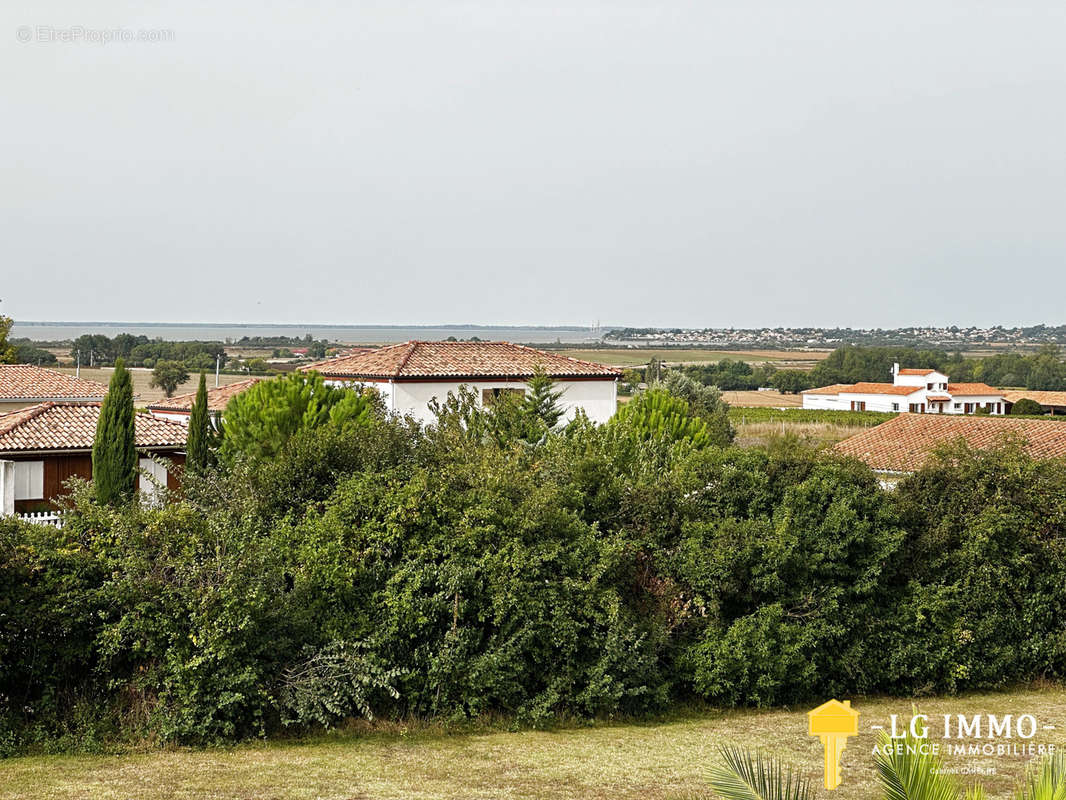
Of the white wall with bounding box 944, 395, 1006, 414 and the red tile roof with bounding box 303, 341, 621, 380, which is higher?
the red tile roof with bounding box 303, 341, 621, 380

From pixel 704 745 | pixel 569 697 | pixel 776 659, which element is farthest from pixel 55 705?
pixel 776 659

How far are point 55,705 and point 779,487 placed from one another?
994 centimetres

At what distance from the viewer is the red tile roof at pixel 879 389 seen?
9475cm

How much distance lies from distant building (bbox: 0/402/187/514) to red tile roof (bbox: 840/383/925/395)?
255 ft

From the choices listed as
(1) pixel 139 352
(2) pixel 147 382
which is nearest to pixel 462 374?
(2) pixel 147 382

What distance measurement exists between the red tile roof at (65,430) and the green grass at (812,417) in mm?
42490

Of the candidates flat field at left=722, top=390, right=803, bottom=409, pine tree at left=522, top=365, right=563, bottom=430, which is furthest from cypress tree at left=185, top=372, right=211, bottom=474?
flat field at left=722, top=390, right=803, bottom=409

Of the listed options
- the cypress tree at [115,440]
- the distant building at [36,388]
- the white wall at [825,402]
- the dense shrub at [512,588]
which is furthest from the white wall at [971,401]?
the cypress tree at [115,440]

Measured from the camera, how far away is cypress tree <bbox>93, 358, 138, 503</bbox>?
23.3 metres

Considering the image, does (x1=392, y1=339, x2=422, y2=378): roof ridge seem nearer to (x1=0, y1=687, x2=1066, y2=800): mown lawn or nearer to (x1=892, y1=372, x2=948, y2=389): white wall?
(x1=0, y1=687, x2=1066, y2=800): mown lawn

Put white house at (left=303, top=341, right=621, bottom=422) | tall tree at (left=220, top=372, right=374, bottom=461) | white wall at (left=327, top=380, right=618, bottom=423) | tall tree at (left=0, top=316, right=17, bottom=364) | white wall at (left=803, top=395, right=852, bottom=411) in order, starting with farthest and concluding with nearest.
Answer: white wall at (left=803, top=395, right=852, bottom=411), tall tree at (left=0, top=316, right=17, bottom=364), white house at (left=303, top=341, right=621, bottom=422), white wall at (left=327, top=380, right=618, bottom=423), tall tree at (left=220, top=372, right=374, bottom=461)

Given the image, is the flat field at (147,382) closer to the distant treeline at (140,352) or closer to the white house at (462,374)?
the distant treeline at (140,352)

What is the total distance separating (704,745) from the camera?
1234 centimetres

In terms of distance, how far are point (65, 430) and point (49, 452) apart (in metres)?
1.09
